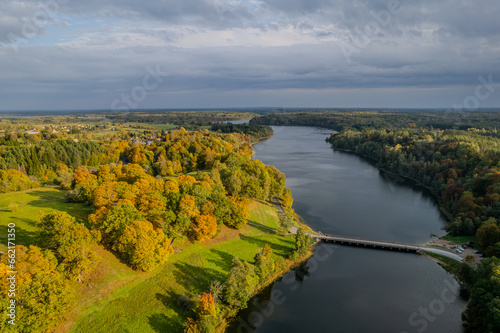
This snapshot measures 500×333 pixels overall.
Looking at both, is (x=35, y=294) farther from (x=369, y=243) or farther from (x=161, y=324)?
(x=369, y=243)

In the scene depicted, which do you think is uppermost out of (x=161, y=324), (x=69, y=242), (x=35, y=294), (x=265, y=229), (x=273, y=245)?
(x=69, y=242)

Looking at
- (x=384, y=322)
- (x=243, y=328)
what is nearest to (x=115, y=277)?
(x=243, y=328)

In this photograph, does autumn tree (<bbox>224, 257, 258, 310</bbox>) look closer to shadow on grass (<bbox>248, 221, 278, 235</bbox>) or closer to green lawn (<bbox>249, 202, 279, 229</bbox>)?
shadow on grass (<bbox>248, 221, 278, 235</bbox>)

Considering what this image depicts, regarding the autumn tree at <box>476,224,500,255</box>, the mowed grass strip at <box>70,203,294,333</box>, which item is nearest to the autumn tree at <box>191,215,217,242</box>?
the mowed grass strip at <box>70,203,294,333</box>

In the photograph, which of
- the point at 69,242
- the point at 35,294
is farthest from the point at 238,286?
the point at 35,294

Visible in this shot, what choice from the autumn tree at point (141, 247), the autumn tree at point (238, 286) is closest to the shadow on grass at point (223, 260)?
the autumn tree at point (238, 286)

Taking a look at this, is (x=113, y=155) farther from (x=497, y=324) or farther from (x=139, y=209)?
(x=497, y=324)
